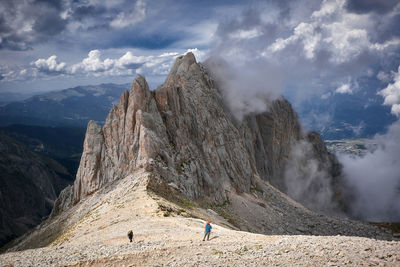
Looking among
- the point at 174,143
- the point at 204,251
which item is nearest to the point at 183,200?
the point at 174,143

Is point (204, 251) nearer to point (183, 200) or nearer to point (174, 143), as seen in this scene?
point (183, 200)

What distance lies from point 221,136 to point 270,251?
6378 centimetres

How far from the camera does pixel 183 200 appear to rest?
4784 cm

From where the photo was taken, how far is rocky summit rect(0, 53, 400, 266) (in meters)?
20.0

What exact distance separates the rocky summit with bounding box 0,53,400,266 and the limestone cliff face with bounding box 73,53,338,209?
0.28 meters

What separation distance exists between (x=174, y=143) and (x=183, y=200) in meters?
18.9

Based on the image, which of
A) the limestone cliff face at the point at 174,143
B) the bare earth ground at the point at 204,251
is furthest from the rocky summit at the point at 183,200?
the limestone cliff face at the point at 174,143

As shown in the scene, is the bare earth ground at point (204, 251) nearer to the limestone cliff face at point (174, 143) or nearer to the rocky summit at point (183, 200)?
the rocky summit at point (183, 200)

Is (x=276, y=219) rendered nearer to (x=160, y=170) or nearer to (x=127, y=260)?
(x=160, y=170)

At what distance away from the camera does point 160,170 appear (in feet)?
170

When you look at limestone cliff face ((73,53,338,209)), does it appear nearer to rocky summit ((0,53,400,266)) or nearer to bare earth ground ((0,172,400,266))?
rocky summit ((0,53,400,266))

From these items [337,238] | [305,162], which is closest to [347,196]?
[305,162]

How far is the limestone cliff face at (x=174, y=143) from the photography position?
56.1 m

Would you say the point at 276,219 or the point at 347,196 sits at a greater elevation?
the point at 276,219
